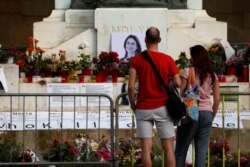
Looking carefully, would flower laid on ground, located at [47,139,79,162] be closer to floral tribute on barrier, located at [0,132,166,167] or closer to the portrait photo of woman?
floral tribute on barrier, located at [0,132,166,167]

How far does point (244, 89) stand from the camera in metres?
18.3

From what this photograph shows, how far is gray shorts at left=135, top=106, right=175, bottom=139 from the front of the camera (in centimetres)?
1211

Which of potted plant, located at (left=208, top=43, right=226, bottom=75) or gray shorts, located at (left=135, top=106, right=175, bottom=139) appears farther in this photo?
potted plant, located at (left=208, top=43, right=226, bottom=75)

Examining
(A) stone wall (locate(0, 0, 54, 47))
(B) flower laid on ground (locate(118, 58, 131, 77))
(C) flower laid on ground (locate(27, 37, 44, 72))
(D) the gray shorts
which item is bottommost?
(D) the gray shorts

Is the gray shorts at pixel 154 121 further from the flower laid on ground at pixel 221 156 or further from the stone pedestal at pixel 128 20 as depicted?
the stone pedestal at pixel 128 20

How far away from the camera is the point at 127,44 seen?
758 inches

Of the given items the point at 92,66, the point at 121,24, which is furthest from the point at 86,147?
the point at 121,24

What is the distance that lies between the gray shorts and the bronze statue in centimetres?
754

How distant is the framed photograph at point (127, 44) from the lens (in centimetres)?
1919

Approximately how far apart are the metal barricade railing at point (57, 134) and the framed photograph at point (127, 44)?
7.95 ft

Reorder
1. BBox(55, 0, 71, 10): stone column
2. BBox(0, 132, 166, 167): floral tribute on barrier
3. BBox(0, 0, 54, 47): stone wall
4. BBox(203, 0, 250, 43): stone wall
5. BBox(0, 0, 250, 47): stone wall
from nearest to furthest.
Result: BBox(0, 132, 166, 167): floral tribute on barrier → BBox(55, 0, 71, 10): stone column → BBox(0, 0, 250, 47): stone wall → BBox(0, 0, 54, 47): stone wall → BBox(203, 0, 250, 43): stone wall

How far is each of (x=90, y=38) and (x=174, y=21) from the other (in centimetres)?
159

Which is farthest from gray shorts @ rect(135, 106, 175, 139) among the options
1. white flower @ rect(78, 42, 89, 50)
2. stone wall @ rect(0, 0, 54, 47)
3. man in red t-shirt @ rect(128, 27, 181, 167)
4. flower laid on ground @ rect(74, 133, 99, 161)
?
stone wall @ rect(0, 0, 54, 47)

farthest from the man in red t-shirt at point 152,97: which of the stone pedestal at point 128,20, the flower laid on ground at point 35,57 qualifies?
the stone pedestal at point 128,20
